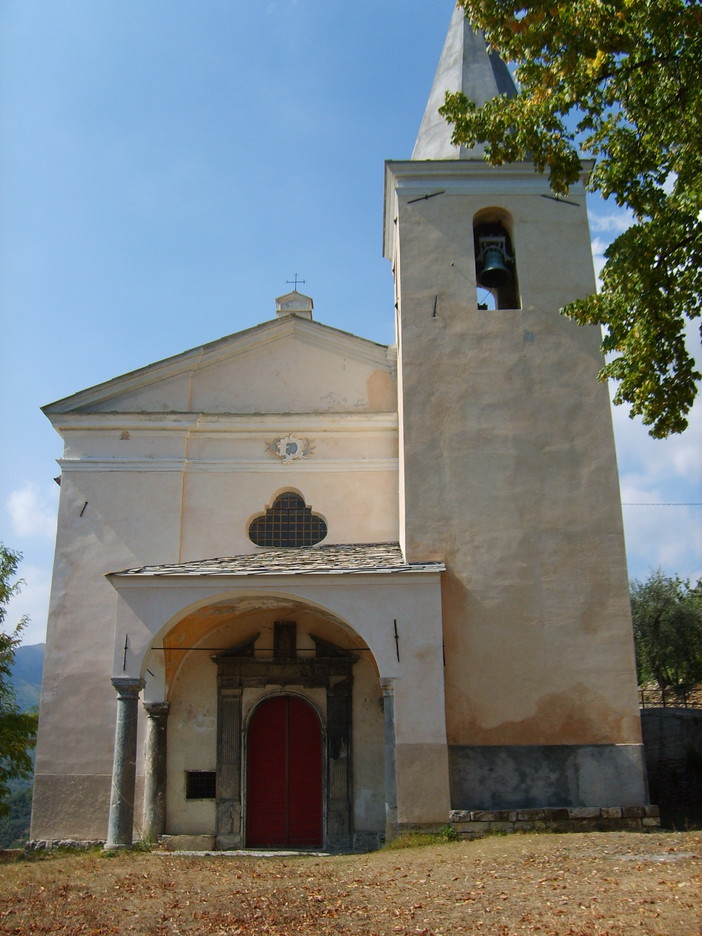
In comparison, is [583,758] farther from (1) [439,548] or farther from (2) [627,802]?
(1) [439,548]

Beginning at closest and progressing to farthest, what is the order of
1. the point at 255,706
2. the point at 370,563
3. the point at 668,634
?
the point at 370,563 < the point at 255,706 < the point at 668,634

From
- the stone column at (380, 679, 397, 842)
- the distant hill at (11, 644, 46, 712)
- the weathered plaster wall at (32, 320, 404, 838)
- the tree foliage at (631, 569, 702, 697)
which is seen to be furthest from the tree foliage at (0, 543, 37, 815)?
the distant hill at (11, 644, 46, 712)

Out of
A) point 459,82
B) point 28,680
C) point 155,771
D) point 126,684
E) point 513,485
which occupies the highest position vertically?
point 28,680

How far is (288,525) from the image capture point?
633 inches

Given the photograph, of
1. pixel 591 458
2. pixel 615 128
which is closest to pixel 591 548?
pixel 591 458

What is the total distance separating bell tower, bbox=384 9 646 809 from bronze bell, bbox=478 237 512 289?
36 millimetres

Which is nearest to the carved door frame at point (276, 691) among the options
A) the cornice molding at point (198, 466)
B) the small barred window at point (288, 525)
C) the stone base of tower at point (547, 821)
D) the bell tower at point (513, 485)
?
the small barred window at point (288, 525)

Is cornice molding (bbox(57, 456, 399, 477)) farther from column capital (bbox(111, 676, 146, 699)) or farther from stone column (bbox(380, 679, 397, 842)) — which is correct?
stone column (bbox(380, 679, 397, 842))

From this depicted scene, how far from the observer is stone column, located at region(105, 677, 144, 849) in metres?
11.8

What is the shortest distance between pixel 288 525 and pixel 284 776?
4302 mm

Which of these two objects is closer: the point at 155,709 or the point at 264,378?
the point at 155,709

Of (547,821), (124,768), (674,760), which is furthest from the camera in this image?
(674,760)

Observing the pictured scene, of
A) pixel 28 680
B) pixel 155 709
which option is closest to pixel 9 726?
pixel 155 709

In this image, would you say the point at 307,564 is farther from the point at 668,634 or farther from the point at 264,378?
the point at 668,634
